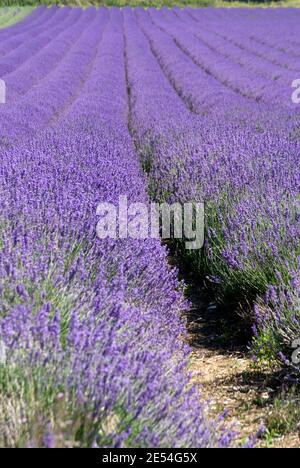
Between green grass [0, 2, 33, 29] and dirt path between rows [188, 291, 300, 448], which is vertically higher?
green grass [0, 2, 33, 29]

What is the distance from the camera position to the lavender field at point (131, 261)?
185 cm

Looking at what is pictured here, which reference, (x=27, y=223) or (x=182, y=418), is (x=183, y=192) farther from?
(x=182, y=418)

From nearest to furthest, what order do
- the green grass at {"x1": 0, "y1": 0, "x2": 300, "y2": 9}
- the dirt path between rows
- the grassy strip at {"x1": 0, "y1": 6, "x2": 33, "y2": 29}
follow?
the dirt path between rows
the grassy strip at {"x1": 0, "y1": 6, "x2": 33, "y2": 29}
the green grass at {"x1": 0, "y1": 0, "x2": 300, "y2": 9}

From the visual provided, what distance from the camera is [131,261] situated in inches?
122

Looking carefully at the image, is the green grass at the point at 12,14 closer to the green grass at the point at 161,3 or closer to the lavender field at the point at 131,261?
the green grass at the point at 161,3

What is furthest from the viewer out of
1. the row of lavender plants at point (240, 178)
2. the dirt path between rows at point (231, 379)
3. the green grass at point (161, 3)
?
the green grass at point (161, 3)

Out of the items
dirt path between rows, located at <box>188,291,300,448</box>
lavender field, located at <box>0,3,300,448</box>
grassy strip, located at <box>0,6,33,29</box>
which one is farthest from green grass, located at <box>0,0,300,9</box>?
dirt path between rows, located at <box>188,291,300,448</box>

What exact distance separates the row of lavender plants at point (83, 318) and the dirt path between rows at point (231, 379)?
0.23 m

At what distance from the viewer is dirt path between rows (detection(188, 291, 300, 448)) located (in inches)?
Answer: 104

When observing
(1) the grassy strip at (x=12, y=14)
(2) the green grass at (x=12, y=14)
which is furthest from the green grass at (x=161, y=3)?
(1) the grassy strip at (x=12, y=14)

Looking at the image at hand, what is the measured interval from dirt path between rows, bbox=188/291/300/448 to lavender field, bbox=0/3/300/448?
0.30ft

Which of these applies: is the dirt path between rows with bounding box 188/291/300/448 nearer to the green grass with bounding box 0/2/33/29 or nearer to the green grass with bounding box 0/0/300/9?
the green grass with bounding box 0/2/33/29

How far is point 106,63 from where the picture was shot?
14945 millimetres

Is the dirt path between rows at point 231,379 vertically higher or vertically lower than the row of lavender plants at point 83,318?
lower
